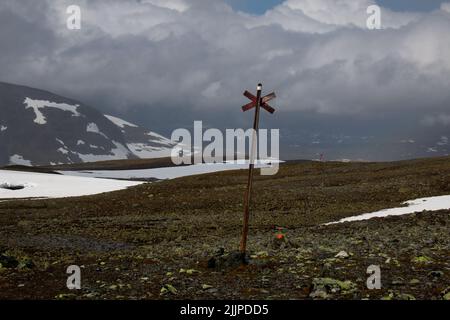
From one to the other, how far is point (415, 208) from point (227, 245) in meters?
18.8

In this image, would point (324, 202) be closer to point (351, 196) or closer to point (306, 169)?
point (351, 196)

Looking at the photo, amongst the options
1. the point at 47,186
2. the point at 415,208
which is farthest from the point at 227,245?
the point at 47,186

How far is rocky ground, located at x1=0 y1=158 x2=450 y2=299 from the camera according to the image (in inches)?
590

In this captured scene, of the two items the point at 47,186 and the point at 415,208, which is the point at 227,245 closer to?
the point at 415,208

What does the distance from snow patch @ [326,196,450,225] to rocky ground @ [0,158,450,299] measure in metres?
2.19

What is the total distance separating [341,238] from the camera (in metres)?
24.8

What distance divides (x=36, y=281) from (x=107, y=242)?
11772 mm

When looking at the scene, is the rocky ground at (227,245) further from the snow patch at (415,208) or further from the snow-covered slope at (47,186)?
the snow-covered slope at (47,186)

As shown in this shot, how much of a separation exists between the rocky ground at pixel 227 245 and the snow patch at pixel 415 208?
219cm

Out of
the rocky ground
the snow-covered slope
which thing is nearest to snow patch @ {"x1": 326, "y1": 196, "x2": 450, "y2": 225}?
the rocky ground

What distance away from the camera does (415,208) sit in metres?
37.2

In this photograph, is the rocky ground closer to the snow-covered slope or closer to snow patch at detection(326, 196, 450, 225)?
snow patch at detection(326, 196, 450, 225)

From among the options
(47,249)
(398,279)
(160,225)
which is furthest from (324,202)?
(398,279)

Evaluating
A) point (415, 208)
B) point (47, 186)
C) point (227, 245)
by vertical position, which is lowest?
point (227, 245)
